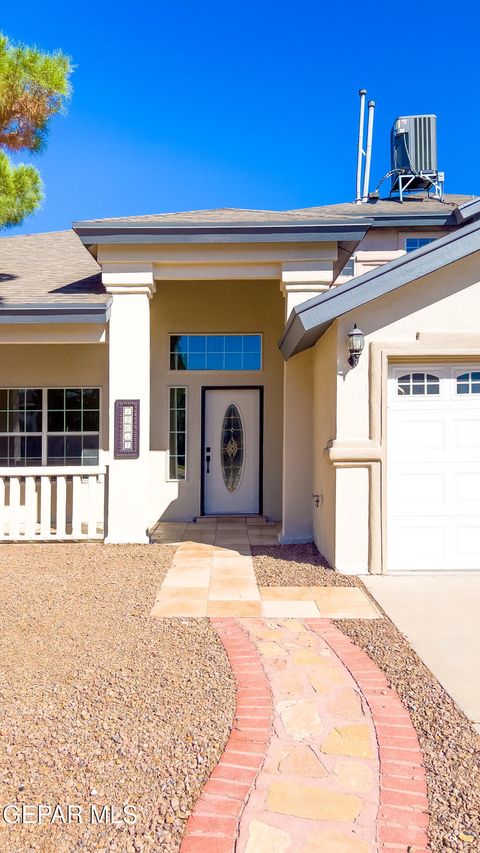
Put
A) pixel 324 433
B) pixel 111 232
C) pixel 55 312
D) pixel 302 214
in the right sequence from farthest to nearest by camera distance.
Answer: pixel 302 214 → pixel 55 312 → pixel 111 232 → pixel 324 433

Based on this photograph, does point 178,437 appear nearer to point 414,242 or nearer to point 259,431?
point 259,431

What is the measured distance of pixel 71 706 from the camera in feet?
10.6

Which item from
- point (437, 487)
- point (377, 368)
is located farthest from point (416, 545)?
point (377, 368)

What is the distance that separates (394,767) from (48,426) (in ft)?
27.3

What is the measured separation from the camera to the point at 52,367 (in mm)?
9711

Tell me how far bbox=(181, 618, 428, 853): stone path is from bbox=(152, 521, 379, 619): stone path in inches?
40.8

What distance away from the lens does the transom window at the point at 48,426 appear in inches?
383

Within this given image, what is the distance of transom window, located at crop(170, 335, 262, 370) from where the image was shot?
10.1 metres

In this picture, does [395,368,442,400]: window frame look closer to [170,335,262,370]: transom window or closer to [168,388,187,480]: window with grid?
[170,335,262,370]: transom window

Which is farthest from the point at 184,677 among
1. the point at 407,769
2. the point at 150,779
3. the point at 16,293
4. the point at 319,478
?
the point at 16,293

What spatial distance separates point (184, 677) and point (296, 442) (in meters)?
4.70

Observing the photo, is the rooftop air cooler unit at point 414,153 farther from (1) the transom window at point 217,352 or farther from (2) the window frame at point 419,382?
(2) the window frame at point 419,382

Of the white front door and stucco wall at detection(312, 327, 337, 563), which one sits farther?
the white front door

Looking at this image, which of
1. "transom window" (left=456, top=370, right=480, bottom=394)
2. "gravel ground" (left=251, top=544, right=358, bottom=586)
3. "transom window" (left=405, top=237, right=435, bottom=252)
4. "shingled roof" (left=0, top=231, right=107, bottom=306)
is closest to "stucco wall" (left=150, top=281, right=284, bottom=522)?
"shingled roof" (left=0, top=231, right=107, bottom=306)
